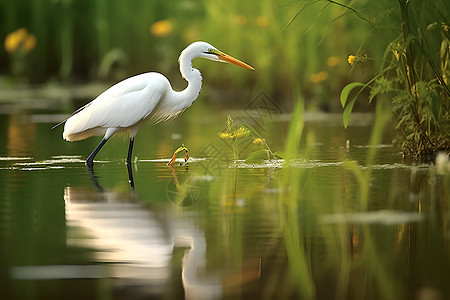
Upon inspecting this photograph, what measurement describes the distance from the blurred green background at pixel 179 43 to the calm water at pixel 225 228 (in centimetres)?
551

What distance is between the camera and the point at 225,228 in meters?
5.25

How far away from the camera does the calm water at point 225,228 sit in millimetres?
3969

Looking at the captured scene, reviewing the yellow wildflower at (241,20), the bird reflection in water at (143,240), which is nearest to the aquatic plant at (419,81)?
the bird reflection in water at (143,240)

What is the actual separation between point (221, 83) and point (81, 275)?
52.2 ft

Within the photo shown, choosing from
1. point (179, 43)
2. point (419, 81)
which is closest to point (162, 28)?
point (179, 43)

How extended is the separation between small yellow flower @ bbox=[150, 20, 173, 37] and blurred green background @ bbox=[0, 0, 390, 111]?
0.09 feet

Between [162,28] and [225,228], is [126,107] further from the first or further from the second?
[162,28]

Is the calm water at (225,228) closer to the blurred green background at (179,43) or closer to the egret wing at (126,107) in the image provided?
the egret wing at (126,107)

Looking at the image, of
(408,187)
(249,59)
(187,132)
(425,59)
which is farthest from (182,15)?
(408,187)

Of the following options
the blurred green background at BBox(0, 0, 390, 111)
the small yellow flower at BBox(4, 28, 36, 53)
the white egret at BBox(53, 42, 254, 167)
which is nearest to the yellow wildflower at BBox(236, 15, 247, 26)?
the blurred green background at BBox(0, 0, 390, 111)

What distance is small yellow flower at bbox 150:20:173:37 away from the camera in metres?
20.7

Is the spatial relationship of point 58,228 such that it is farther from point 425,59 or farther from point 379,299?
point 425,59

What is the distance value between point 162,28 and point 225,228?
620 inches

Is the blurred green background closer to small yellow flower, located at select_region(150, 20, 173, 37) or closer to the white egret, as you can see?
small yellow flower, located at select_region(150, 20, 173, 37)
